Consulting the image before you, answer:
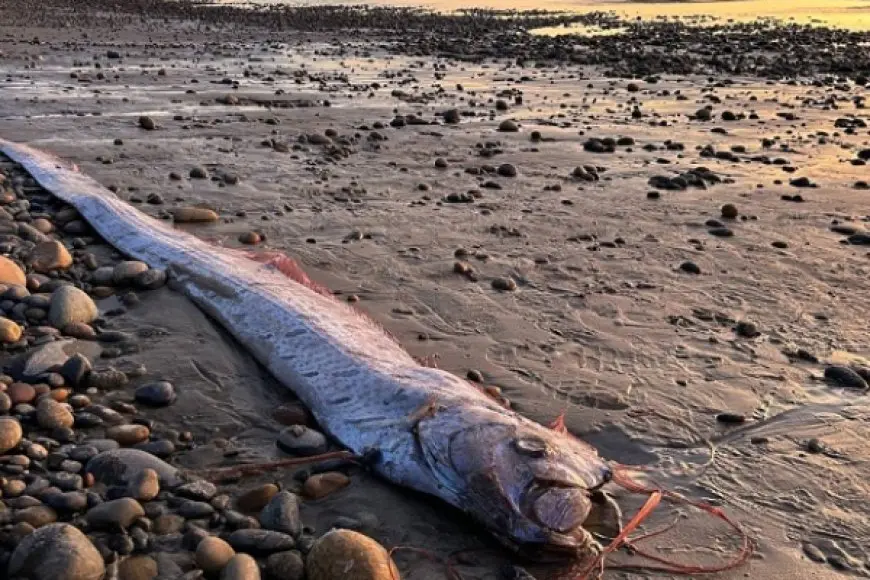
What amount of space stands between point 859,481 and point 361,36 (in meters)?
25.5

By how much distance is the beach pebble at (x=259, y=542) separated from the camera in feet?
11.9

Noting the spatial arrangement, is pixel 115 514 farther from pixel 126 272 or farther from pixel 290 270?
pixel 126 272

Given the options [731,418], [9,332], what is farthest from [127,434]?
[731,418]

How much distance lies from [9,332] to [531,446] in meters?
3.47

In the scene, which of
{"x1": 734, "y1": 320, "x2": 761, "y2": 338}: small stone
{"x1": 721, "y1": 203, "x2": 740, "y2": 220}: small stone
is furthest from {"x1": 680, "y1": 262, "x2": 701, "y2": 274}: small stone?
{"x1": 721, "y1": 203, "x2": 740, "y2": 220}: small stone

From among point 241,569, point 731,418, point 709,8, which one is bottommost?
point 731,418

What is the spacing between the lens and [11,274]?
20.2 feet

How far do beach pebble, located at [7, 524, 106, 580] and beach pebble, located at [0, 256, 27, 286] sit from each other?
3.22 metres

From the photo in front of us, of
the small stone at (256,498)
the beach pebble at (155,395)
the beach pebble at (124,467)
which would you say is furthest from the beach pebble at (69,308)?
the small stone at (256,498)

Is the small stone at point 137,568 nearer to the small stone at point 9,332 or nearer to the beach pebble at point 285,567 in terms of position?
the beach pebble at point 285,567

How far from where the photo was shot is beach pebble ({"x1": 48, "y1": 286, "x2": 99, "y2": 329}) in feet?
18.7

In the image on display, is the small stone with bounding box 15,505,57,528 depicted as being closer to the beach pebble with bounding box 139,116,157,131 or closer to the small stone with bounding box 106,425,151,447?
the small stone with bounding box 106,425,151,447

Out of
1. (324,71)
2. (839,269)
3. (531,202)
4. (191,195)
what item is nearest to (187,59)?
(324,71)

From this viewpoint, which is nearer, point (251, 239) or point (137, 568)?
point (137, 568)
